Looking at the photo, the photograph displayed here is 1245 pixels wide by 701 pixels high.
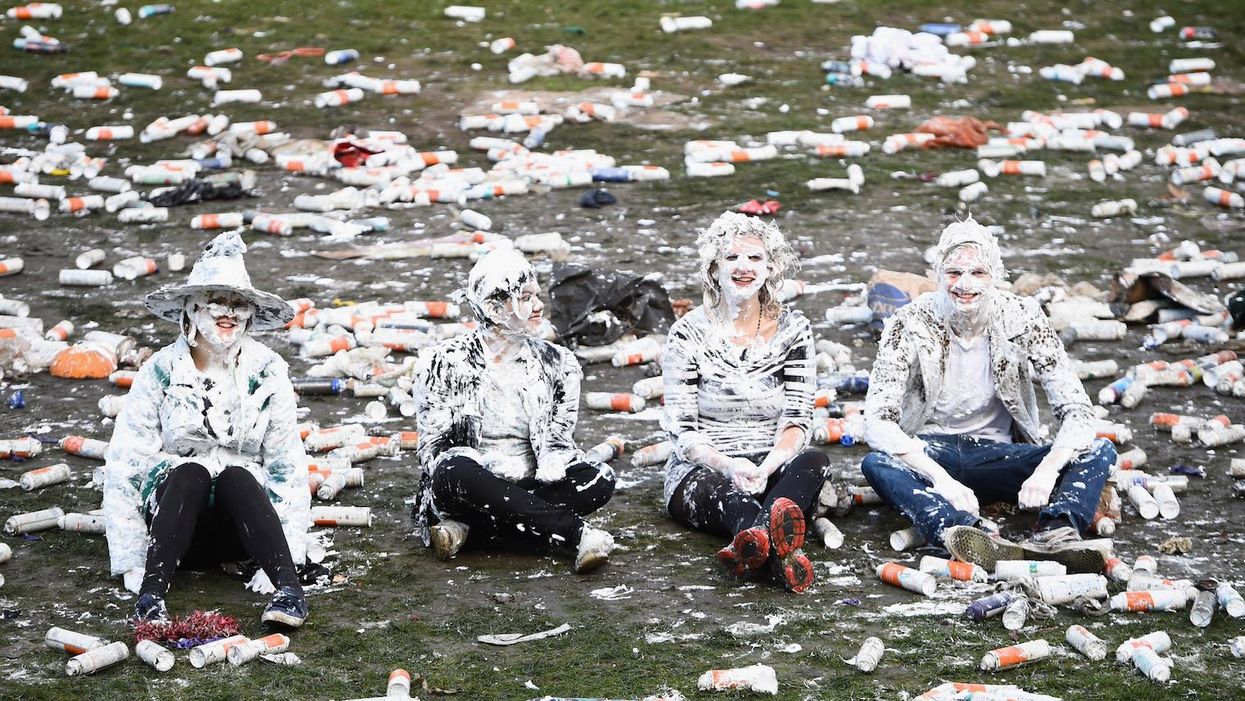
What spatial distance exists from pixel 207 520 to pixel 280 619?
802mm

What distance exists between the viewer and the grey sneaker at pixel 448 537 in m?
7.66

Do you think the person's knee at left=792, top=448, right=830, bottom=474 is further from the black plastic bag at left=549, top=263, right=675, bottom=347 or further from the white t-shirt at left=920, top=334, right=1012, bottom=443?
the black plastic bag at left=549, top=263, right=675, bottom=347

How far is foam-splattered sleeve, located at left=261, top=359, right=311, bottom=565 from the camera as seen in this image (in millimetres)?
7461

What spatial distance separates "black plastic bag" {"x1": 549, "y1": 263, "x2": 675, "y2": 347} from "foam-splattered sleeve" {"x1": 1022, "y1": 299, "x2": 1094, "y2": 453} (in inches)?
146

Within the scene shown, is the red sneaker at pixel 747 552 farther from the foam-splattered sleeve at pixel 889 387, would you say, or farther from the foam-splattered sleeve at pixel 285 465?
the foam-splattered sleeve at pixel 285 465

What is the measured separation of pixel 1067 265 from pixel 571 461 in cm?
667

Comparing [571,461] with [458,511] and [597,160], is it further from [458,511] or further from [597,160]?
[597,160]

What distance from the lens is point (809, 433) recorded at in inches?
322

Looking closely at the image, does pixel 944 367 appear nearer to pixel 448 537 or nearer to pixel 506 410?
A: pixel 506 410

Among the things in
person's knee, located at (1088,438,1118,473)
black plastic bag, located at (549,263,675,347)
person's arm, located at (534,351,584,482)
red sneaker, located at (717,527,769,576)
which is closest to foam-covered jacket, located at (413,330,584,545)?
person's arm, located at (534,351,584,482)

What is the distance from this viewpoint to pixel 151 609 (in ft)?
22.4

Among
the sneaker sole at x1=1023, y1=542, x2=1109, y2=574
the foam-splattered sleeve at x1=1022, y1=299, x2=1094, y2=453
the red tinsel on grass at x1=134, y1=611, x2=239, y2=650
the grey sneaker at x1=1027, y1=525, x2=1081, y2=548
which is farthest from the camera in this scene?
the foam-splattered sleeve at x1=1022, y1=299, x2=1094, y2=453

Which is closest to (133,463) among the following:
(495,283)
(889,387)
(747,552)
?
(495,283)

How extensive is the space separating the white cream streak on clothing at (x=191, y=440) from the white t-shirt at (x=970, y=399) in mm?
3372
